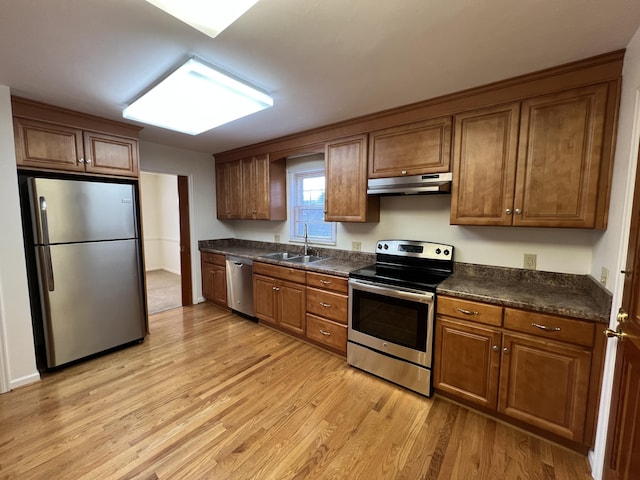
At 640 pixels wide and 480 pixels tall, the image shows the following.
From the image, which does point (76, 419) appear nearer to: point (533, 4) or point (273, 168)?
point (273, 168)

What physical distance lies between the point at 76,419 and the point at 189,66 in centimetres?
251

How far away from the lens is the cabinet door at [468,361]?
71.6 inches

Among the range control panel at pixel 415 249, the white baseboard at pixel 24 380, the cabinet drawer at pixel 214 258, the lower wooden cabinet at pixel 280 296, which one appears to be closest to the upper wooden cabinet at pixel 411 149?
the range control panel at pixel 415 249

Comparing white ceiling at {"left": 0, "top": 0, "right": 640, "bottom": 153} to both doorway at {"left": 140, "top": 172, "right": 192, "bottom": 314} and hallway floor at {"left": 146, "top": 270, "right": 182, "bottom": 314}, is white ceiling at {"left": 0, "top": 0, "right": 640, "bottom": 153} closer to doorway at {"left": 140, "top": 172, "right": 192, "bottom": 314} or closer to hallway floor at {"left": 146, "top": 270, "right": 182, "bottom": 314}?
hallway floor at {"left": 146, "top": 270, "right": 182, "bottom": 314}

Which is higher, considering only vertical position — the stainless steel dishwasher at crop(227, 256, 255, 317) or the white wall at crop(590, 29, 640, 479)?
the white wall at crop(590, 29, 640, 479)

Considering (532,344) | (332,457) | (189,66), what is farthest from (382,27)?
(332,457)

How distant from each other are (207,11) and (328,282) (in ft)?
7.14

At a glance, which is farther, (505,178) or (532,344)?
(505,178)

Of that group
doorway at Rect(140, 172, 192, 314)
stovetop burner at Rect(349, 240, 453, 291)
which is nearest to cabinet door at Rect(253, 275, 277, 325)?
stovetop burner at Rect(349, 240, 453, 291)

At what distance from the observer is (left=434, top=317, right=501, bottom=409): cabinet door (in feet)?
5.96

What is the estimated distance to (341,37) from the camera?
4.71ft

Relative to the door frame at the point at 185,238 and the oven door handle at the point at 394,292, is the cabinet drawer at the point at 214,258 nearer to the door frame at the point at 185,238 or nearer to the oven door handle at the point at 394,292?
the door frame at the point at 185,238

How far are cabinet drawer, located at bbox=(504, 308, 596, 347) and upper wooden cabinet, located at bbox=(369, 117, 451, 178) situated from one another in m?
1.22

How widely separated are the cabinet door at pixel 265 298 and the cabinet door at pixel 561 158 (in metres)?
2.55
